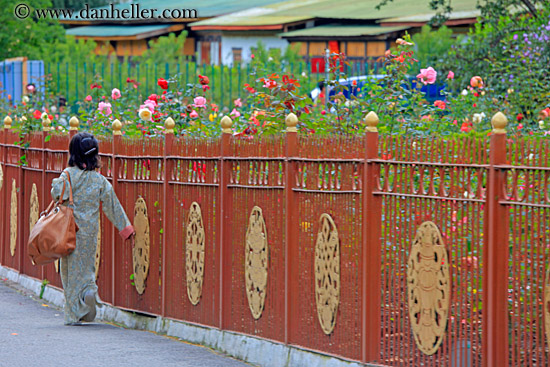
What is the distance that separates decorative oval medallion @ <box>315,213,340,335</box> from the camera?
730cm

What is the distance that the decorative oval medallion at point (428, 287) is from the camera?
6.34 metres

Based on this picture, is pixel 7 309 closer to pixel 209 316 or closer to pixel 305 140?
pixel 209 316

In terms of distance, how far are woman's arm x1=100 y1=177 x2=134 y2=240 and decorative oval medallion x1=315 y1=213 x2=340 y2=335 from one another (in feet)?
9.27

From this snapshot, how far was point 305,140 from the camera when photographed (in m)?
7.68

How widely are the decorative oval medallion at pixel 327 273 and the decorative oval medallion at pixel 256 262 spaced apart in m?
0.69

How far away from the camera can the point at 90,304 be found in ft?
32.6

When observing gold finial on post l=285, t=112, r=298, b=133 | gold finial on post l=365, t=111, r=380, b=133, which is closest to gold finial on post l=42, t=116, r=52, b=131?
gold finial on post l=285, t=112, r=298, b=133

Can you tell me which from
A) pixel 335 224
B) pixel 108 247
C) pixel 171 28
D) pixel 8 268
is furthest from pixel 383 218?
pixel 171 28

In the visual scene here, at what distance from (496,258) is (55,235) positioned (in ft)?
16.2

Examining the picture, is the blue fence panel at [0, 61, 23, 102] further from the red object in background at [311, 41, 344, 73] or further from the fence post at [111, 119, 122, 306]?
the fence post at [111, 119, 122, 306]

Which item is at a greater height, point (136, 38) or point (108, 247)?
point (136, 38)

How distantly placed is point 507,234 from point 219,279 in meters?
3.27

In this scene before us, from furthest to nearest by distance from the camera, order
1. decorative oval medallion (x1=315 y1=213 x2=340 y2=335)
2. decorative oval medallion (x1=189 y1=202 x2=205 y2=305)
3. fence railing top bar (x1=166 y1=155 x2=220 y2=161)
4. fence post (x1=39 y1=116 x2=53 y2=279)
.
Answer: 1. fence post (x1=39 y1=116 x2=53 y2=279)
2. decorative oval medallion (x1=189 y1=202 x2=205 y2=305)
3. fence railing top bar (x1=166 y1=155 x2=220 y2=161)
4. decorative oval medallion (x1=315 y1=213 x2=340 y2=335)

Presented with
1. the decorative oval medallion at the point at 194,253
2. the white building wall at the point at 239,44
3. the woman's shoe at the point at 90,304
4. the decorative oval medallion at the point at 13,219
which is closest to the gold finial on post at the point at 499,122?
the decorative oval medallion at the point at 194,253
